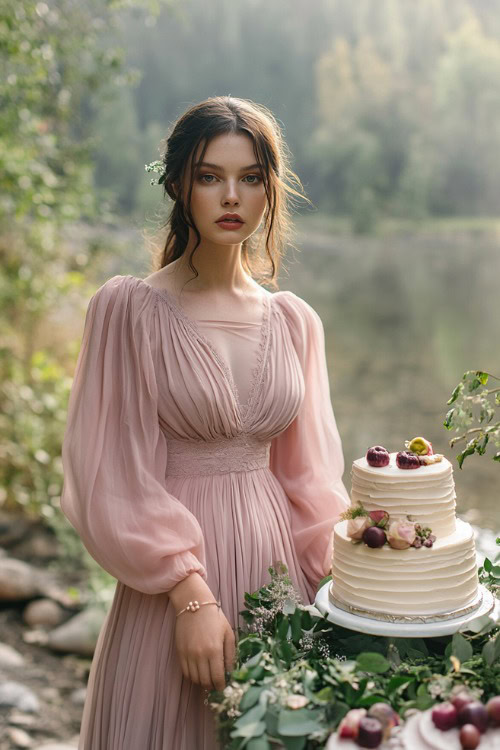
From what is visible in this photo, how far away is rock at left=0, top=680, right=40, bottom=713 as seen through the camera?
3342 millimetres

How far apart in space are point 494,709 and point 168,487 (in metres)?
0.77

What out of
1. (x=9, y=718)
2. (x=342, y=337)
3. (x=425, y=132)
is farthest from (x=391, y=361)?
(x=9, y=718)

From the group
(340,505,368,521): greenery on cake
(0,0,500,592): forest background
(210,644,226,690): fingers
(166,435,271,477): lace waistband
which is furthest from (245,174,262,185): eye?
(0,0,500,592): forest background

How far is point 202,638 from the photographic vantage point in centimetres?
144

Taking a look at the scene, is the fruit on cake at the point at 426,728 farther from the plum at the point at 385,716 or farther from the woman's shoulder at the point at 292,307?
the woman's shoulder at the point at 292,307

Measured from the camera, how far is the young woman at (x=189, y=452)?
4.97 feet

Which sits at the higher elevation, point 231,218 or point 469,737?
point 231,218

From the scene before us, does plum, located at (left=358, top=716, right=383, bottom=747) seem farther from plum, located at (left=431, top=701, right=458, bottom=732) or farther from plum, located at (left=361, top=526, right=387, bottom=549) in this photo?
plum, located at (left=361, top=526, right=387, bottom=549)

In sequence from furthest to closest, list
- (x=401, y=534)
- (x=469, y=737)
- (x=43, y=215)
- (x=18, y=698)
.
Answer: (x=43, y=215) < (x=18, y=698) < (x=401, y=534) < (x=469, y=737)

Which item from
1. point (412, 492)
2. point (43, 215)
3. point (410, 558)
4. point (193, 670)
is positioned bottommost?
point (193, 670)

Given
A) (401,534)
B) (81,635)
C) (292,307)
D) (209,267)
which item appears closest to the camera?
(401,534)

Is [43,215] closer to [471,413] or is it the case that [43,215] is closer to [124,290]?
[124,290]

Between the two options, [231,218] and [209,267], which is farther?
[209,267]

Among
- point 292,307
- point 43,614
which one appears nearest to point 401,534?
point 292,307
